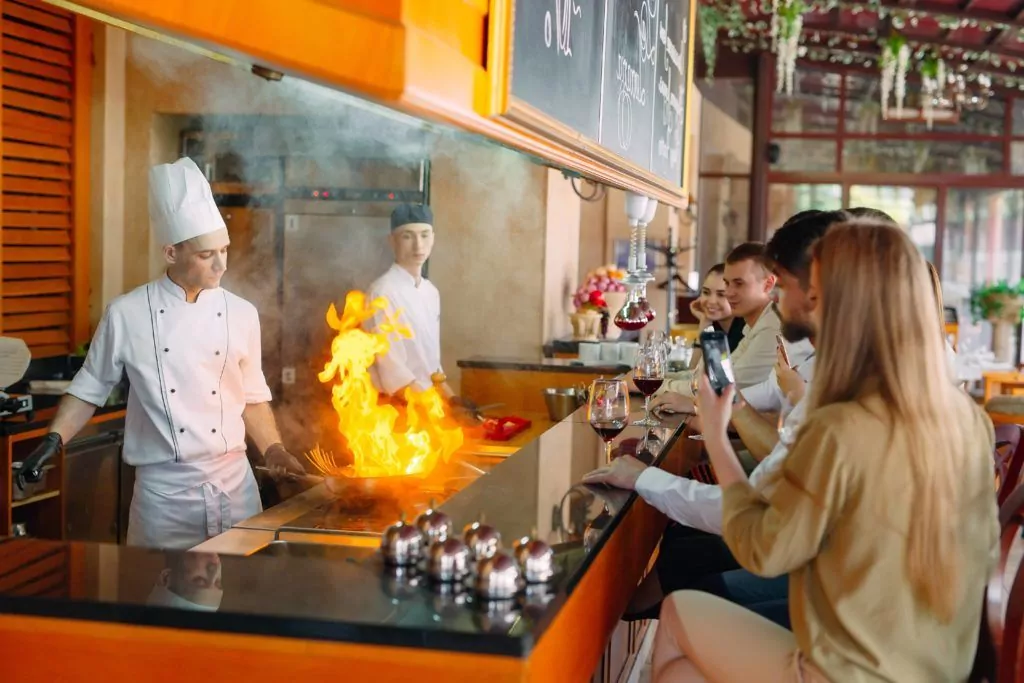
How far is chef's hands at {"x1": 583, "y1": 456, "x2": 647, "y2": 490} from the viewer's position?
257cm

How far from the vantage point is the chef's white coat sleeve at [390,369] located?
5.04 meters

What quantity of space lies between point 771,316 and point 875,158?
994 cm

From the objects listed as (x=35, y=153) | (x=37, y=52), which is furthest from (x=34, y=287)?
(x=37, y=52)

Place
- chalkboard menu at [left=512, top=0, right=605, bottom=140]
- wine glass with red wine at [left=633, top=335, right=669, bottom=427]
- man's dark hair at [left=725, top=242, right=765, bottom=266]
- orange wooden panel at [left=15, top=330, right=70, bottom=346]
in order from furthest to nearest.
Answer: orange wooden panel at [left=15, top=330, right=70, bottom=346] < man's dark hair at [left=725, top=242, right=765, bottom=266] < wine glass with red wine at [left=633, top=335, right=669, bottom=427] < chalkboard menu at [left=512, top=0, right=605, bottom=140]

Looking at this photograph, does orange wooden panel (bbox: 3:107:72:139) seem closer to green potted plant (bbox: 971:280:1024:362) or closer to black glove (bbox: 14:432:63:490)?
black glove (bbox: 14:432:63:490)

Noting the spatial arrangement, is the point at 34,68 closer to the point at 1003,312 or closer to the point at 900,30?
the point at 900,30

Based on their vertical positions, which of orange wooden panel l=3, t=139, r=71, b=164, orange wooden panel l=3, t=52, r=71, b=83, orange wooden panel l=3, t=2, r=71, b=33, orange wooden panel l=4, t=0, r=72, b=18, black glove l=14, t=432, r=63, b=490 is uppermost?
orange wooden panel l=4, t=0, r=72, b=18

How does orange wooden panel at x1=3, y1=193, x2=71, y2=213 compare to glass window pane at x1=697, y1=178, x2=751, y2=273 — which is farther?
glass window pane at x1=697, y1=178, x2=751, y2=273

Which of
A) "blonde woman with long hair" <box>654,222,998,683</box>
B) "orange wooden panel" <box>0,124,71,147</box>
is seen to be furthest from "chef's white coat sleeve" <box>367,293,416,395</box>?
"blonde woman with long hair" <box>654,222,998,683</box>

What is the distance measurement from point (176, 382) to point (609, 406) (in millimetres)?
1311

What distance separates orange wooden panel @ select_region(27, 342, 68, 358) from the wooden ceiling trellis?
6.74 meters

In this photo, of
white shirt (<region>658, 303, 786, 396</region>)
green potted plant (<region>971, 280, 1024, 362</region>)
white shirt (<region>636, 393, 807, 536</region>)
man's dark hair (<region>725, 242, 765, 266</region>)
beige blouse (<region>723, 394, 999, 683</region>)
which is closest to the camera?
beige blouse (<region>723, 394, 999, 683</region>)

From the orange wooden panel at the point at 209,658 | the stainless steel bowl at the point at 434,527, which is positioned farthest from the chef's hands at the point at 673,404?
the orange wooden panel at the point at 209,658

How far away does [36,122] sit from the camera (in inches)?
217
